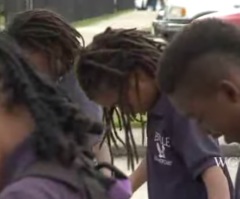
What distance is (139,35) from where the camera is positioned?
403cm

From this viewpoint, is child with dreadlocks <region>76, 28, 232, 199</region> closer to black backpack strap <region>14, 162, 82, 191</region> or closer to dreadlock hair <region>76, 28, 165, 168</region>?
dreadlock hair <region>76, 28, 165, 168</region>

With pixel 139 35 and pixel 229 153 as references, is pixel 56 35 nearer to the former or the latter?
pixel 139 35

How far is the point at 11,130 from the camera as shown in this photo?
8.50 ft

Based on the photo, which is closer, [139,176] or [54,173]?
[54,173]

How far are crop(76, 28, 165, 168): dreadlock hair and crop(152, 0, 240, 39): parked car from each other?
36.9ft

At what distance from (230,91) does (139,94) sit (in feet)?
4.30

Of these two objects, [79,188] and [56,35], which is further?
[56,35]

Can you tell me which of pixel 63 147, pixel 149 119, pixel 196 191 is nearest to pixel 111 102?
pixel 149 119

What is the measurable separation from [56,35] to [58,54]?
127mm

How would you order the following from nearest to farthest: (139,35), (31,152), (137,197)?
(31,152), (139,35), (137,197)

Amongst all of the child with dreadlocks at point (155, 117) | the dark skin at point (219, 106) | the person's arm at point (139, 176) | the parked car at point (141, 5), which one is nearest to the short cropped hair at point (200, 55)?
the dark skin at point (219, 106)

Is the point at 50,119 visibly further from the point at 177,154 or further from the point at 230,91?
the point at 177,154

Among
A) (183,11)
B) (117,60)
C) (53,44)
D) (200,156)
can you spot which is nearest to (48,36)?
(53,44)

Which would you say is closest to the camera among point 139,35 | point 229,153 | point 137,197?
point 139,35
